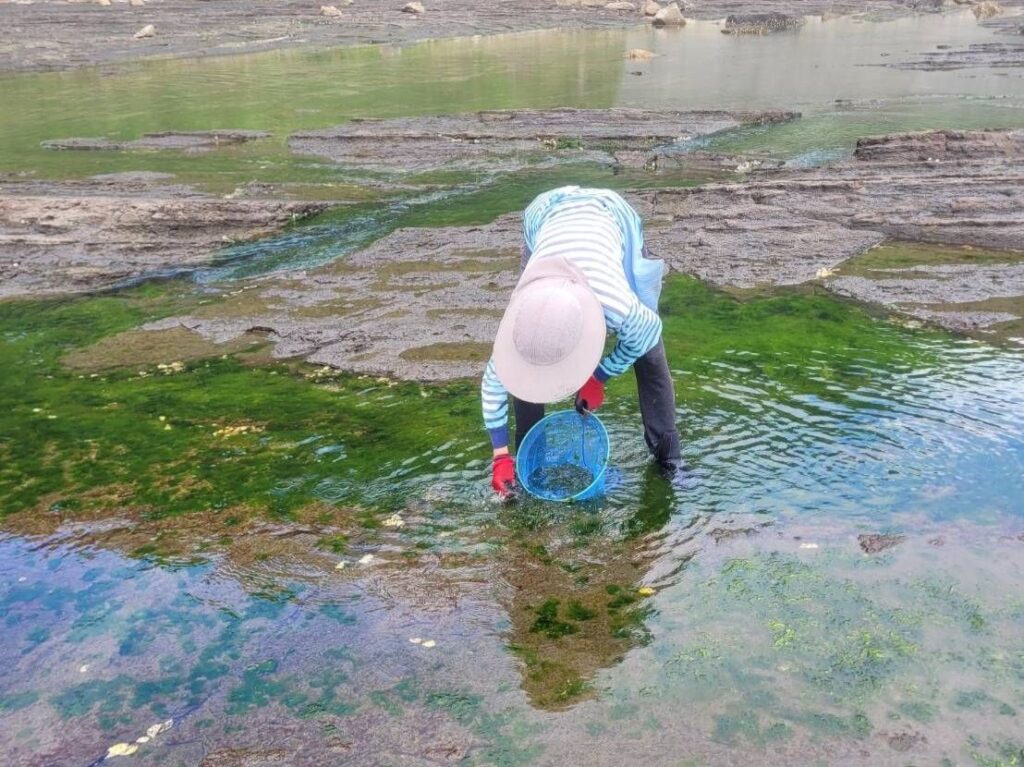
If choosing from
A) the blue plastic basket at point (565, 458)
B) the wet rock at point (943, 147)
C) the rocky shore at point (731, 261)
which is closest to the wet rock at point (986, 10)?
the wet rock at point (943, 147)

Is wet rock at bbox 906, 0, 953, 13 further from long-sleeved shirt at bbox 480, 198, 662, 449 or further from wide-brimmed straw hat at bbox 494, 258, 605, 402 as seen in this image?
wide-brimmed straw hat at bbox 494, 258, 605, 402

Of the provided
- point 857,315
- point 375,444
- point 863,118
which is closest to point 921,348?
point 857,315

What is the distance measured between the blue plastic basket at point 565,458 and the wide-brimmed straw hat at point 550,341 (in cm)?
117

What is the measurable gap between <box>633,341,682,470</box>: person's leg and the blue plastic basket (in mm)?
288

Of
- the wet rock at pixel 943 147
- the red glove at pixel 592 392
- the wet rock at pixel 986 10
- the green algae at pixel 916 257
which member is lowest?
the wet rock at pixel 986 10

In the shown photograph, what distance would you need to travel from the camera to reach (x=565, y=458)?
5.68m

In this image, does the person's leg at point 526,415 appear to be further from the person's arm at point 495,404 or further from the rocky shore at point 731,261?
the rocky shore at point 731,261

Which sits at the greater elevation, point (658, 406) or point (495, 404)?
point (495, 404)

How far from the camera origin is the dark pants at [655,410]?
16.6 feet

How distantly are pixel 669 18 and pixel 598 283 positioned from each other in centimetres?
4023

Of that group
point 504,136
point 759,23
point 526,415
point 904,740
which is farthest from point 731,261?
point 759,23

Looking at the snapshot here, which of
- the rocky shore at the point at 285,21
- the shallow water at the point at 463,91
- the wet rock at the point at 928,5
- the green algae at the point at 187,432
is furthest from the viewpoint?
the wet rock at the point at 928,5

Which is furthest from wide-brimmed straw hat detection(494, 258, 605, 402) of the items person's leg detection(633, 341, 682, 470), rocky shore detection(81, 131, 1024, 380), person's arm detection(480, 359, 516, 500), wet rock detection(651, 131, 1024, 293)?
wet rock detection(651, 131, 1024, 293)

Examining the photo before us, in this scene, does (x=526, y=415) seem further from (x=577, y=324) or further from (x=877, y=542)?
(x=877, y=542)
